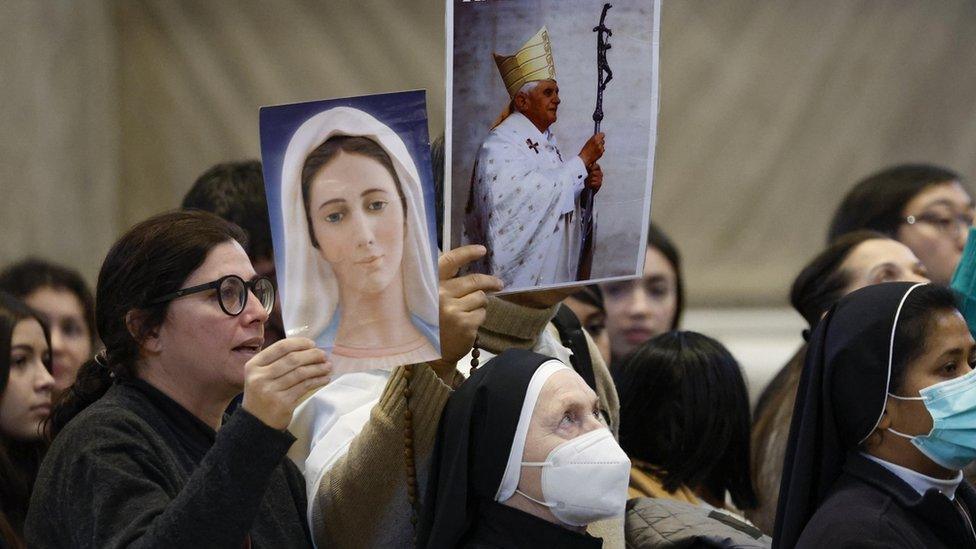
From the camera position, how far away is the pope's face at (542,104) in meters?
3.23

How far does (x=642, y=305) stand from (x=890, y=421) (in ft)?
8.48

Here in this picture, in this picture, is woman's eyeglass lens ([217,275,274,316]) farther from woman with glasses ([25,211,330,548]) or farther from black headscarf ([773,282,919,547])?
black headscarf ([773,282,919,547])

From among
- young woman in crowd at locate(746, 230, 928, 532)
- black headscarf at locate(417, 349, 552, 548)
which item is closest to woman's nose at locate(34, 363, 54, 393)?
black headscarf at locate(417, 349, 552, 548)

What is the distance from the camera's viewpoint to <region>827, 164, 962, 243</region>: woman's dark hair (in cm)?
614

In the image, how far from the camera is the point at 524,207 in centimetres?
327

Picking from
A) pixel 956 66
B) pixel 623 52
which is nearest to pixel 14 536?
pixel 623 52

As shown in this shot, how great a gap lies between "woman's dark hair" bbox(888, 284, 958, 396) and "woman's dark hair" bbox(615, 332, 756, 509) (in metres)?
1.09

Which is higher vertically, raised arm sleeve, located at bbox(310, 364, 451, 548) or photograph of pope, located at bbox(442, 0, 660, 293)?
photograph of pope, located at bbox(442, 0, 660, 293)

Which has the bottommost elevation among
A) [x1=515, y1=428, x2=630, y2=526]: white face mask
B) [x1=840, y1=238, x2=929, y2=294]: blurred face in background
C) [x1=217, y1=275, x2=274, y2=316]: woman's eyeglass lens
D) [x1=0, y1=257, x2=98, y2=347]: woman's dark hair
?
[x1=515, y1=428, x2=630, y2=526]: white face mask

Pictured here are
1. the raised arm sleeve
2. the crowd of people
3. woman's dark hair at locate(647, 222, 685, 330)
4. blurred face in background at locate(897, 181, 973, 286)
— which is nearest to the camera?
the crowd of people

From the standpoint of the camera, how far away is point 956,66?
827 centimetres

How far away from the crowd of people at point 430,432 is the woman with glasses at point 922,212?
2246 mm

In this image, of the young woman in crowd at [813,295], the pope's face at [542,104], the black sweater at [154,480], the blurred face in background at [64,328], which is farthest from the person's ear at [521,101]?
the blurred face in background at [64,328]

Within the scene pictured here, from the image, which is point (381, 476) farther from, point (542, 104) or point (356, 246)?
point (542, 104)
